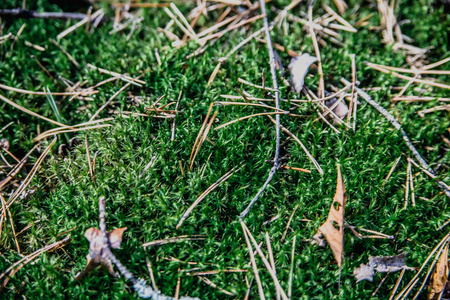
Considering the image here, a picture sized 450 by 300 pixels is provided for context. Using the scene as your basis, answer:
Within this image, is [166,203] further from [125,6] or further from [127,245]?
[125,6]

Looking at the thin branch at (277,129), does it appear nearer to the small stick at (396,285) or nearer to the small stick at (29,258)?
the small stick at (396,285)

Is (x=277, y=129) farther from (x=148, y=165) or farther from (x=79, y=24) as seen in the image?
(x=79, y=24)

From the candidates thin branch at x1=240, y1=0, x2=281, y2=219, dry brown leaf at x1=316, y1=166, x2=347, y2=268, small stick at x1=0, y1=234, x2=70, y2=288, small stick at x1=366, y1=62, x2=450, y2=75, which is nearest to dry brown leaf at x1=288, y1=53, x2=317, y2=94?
thin branch at x1=240, y1=0, x2=281, y2=219

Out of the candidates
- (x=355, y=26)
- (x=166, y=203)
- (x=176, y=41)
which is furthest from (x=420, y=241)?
(x=176, y=41)

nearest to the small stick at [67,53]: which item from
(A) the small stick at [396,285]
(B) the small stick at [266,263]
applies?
(B) the small stick at [266,263]

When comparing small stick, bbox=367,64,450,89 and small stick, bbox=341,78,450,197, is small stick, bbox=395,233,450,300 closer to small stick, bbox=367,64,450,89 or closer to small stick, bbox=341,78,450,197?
small stick, bbox=341,78,450,197
